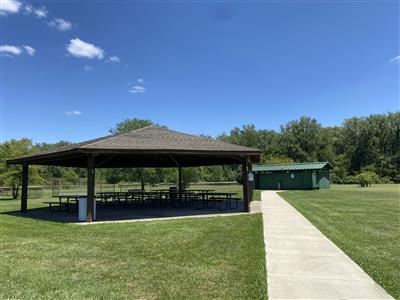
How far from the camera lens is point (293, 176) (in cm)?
3719

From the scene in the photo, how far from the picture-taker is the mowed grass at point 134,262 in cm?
475

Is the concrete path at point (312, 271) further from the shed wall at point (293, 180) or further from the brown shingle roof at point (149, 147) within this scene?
the shed wall at point (293, 180)

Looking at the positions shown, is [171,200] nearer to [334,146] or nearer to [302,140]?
[302,140]

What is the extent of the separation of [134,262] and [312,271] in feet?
9.44

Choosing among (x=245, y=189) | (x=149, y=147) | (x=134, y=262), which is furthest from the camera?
(x=245, y=189)

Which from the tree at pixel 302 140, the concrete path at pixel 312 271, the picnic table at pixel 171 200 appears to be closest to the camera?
the concrete path at pixel 312 271

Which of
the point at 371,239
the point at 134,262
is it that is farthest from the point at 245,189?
the point at 134,262

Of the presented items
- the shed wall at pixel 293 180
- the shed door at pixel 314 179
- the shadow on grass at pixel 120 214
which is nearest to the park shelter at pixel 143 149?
the shadow on grass at pixel 120 214

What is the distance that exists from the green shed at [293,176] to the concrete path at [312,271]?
2824 cm

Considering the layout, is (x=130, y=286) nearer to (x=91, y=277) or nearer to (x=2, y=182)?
(x=91, y=277)

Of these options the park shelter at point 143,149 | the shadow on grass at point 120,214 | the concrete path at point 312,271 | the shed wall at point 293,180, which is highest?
the park shelter at point 143,149

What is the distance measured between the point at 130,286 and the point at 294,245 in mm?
3921

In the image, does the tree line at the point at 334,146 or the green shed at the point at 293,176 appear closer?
the green shed at the point at 293,176

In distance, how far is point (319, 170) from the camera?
3634 cm
